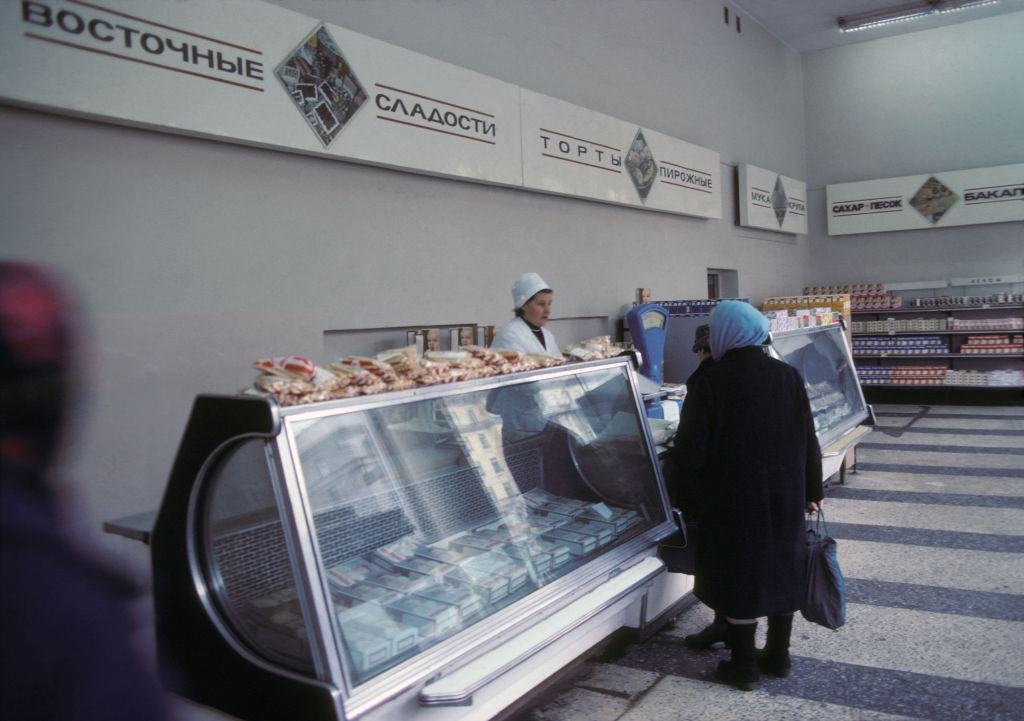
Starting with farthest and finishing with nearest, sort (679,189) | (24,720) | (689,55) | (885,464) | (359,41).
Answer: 1. (689,55)
2. (679,189)
3. (885,464)
4. (359,41)
5. (24,720)

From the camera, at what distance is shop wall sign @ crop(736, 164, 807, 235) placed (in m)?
9.29

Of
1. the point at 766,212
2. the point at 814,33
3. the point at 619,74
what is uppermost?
the point at 814,33

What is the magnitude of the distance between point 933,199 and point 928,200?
0.06 metres

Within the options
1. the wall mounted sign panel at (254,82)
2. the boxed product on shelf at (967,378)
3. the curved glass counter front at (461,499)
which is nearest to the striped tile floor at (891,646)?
the curved glass counter front at (461,499)

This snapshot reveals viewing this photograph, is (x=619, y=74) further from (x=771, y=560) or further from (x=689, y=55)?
(x=771, y=560)

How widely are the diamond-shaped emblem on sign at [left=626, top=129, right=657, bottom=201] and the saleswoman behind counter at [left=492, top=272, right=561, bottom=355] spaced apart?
2.74 metres

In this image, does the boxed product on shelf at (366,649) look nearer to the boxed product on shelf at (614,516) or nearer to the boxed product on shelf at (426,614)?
the boxed product on shelf at (426,614)

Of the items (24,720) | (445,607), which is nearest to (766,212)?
(445,607)

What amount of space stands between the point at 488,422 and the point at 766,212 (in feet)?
27.4

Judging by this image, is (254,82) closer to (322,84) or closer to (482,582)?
(322,84)

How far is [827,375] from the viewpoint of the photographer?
5.66 m

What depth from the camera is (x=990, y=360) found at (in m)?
10.3

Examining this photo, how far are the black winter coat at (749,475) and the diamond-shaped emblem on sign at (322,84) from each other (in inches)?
95.7

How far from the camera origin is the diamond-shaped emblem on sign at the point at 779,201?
33.3 feet
